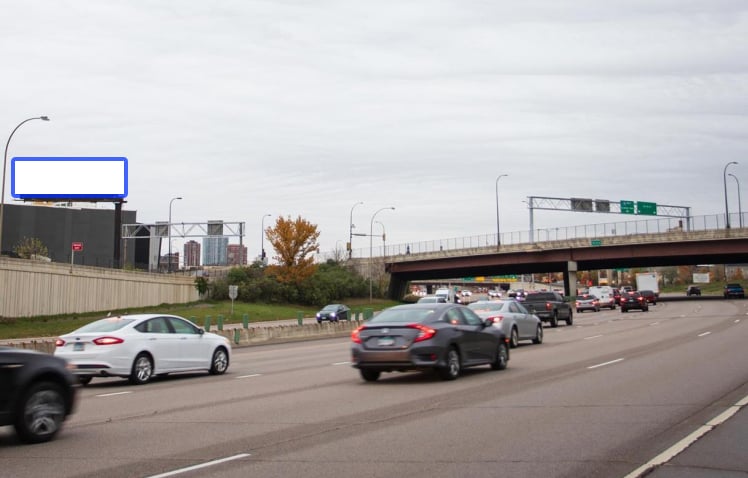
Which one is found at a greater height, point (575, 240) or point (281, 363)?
point (575, 240)

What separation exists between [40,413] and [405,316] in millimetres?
8055

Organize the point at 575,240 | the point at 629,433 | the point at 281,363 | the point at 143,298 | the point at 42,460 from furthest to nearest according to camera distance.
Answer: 1. the point at 575,240
2. the point at 143,298
3. the point at 281,363
4. the point at 629,433
5. the point at 42,460

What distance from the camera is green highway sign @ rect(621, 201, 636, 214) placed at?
93.9 m

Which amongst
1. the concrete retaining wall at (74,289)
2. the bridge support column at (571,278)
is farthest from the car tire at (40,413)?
the bridge support column at (571,278)

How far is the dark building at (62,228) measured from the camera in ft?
313

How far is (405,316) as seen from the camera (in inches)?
639

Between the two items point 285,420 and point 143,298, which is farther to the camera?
point 143,298

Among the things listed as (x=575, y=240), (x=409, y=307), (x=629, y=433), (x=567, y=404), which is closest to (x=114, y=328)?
(x=409, y=307)

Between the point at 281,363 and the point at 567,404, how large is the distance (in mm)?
12015

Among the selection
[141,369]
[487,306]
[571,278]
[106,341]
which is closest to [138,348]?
[141,369]

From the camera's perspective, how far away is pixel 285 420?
11297mm

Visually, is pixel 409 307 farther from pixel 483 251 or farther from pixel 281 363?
pixel 483 251

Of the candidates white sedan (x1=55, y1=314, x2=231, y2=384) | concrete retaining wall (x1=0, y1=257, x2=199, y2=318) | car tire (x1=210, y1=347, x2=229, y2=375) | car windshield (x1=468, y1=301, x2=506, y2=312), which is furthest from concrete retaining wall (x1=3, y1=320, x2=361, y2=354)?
concrete retaining wall (x1=0, y1=257, x2=199, y2=318)

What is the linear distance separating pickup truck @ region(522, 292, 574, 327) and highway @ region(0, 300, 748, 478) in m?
21.4
